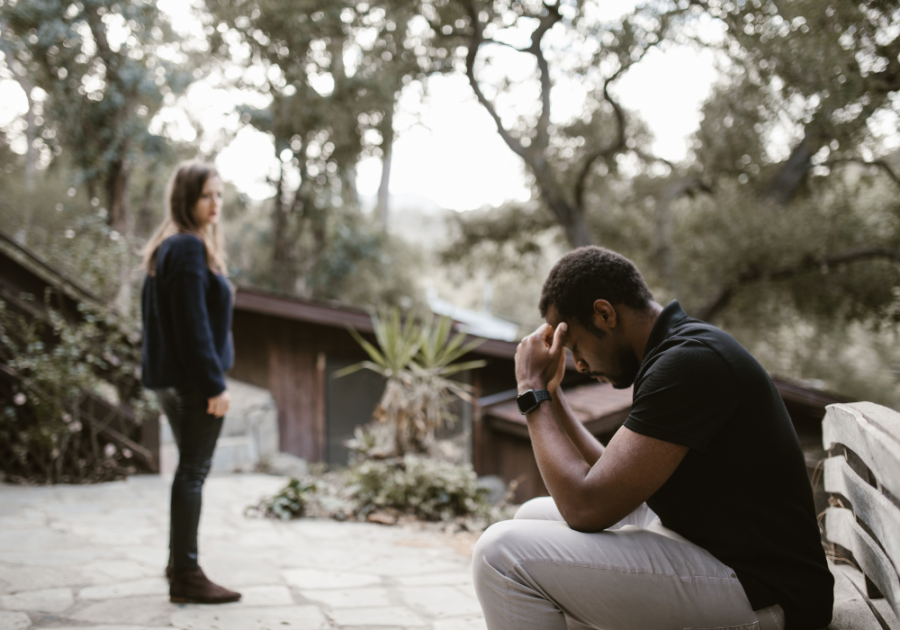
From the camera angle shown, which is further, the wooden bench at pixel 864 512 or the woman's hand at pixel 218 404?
the woman's hand at pixel 218 404

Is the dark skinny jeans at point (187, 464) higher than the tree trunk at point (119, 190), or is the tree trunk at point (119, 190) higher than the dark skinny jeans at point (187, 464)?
the tree trunk at point (119, 190)

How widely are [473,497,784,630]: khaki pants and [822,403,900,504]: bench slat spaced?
1.35ft

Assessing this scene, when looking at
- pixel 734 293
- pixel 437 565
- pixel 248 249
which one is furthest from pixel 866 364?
pixel 437 565

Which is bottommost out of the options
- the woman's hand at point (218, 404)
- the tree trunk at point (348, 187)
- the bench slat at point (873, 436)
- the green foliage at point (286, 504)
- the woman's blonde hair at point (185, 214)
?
the green foliage at point (286, 504)

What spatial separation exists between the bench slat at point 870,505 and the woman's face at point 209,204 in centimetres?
251

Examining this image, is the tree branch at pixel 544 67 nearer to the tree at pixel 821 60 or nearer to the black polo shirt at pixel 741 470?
the tree at pixel 821 60

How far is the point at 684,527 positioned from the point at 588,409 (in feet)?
15.3

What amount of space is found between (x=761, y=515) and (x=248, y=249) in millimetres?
15713

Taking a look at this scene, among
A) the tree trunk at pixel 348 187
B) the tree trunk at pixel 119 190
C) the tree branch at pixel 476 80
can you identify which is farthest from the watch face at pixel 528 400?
the tree trunk at pixel 348 187

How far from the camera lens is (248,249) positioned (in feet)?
52.2

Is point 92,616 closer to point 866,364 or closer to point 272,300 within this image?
point 272,300

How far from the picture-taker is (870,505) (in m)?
1.48

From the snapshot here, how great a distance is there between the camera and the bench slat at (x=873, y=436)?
→ 4.18 ft

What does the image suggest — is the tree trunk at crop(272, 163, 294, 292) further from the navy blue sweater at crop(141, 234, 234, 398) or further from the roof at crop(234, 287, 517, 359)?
the navy blue sweater at crop(141, 234, 234, 398)
